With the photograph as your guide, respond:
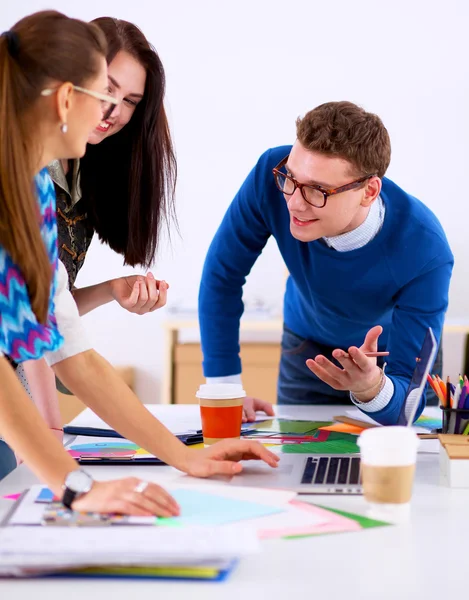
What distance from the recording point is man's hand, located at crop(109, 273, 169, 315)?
61.9 inches

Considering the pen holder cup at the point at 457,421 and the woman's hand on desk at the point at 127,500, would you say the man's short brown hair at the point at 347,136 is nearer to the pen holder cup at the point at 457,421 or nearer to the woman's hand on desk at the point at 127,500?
the pen holder cup at the point at 457,421

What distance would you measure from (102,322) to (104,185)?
279cm

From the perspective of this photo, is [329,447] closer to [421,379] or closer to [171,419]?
[421,379]

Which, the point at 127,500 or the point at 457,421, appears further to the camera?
the point at 457,421

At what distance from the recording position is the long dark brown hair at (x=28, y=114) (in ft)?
3.31

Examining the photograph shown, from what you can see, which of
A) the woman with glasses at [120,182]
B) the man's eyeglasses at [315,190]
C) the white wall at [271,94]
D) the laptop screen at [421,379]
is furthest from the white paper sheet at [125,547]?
the white wall at [271,94]

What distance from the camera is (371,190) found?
1791 millimetres

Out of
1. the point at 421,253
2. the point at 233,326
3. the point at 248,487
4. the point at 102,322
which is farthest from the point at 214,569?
the point at 102,322

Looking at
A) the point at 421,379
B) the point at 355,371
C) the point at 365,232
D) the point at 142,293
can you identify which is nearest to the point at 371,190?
the point at 365,232

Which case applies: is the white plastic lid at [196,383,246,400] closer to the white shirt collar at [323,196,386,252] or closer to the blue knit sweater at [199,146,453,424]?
the blue knit sweater at [199,146,453,424]

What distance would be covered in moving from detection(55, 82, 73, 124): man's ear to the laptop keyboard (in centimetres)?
63

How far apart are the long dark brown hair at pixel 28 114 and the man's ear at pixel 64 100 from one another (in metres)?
0.02

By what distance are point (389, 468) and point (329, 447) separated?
448 millimetres

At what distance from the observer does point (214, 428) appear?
1.44 metres
